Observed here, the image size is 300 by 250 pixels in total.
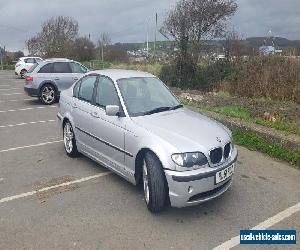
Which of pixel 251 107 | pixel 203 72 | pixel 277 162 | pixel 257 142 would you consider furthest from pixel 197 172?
pixel 203 72

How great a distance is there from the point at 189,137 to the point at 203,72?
482 inches

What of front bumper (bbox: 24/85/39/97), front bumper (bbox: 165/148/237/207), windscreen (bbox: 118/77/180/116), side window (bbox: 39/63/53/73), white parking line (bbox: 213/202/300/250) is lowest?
white parking line (bbox: 213/202/300/250)

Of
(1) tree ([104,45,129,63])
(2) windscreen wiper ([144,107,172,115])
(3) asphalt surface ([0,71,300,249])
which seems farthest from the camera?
(1) tree ([104,45,129,63])

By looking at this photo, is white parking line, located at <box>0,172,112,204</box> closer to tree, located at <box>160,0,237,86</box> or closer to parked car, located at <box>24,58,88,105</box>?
parked car, located at <box>24,58,88,105</box>

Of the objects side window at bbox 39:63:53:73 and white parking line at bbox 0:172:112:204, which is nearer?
white parking line at bbox 0:172:112:204

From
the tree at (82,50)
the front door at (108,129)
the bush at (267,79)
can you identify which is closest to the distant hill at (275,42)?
the bush at (267,79)

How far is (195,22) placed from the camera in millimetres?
18078

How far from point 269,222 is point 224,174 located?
2.45 ft

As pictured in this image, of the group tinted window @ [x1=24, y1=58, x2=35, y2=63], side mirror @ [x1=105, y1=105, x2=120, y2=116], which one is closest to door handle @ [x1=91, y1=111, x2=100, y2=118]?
side mirror @ [x1=105, y1=105, x2=120, y2=116]

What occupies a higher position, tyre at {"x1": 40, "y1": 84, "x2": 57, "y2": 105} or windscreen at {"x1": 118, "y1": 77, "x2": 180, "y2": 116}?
windscreen at {"x1": 118, "y1": 77, "x2": 180, "y2": 116}

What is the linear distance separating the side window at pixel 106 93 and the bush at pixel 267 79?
6865 mm

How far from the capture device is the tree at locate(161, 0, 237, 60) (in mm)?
16484

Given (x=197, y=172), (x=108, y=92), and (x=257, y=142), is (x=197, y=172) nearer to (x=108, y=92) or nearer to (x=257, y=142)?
(x=108, y=92)

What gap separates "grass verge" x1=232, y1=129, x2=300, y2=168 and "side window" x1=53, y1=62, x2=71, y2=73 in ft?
25.5
